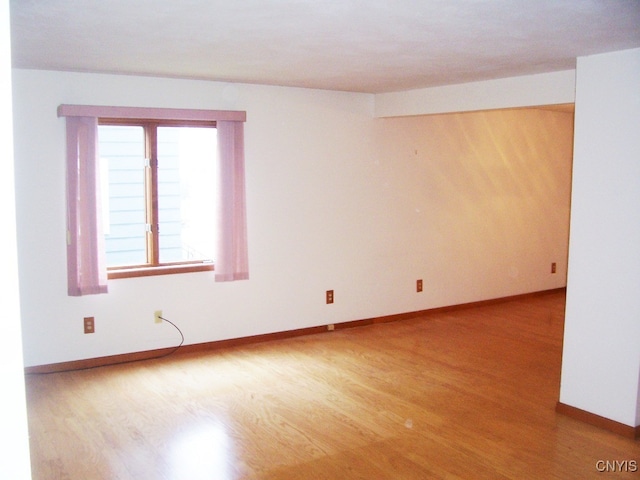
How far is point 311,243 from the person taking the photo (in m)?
5.56

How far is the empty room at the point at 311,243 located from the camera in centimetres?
303

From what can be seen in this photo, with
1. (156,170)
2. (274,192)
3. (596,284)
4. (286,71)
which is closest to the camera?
(596,284)

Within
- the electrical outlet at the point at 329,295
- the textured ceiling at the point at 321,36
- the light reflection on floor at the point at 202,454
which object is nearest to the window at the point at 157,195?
the textured ceiling at the point at 321,36

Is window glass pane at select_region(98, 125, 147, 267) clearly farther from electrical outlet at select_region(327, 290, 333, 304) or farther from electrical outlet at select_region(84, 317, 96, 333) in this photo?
electrical outlet at select_region(327, 290, 333, 304)

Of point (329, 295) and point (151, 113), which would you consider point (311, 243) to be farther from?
point (151, 113)

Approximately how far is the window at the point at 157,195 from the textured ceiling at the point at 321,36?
0.58 metres

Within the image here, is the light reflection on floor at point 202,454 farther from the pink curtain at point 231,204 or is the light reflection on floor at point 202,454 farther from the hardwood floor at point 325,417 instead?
the pink curtain at point 231,204

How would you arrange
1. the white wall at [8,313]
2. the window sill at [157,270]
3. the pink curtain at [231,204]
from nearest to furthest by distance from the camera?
the white wall at [8,313] < the window sill at [157,270] < the pink curtain at [231,204]

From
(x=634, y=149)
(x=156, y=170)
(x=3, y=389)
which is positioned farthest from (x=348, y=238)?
(x=3, y=389)

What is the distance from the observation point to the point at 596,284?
3.58 m

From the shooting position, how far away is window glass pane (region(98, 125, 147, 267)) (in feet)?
15.4

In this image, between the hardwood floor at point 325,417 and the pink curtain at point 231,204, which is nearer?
the hardwood floor at point 325,417

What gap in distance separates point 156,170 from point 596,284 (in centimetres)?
333

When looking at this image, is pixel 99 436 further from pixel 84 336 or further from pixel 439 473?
pixel 439 473
